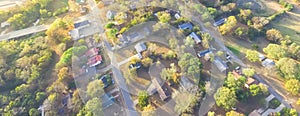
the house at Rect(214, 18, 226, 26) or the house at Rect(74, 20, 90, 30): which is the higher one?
the house at Rect(74, 20, 90, 30)

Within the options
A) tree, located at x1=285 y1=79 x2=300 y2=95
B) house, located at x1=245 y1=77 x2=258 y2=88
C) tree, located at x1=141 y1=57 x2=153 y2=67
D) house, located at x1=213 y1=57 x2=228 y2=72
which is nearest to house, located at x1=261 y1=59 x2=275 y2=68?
tree, located at x1=285 y1=79 x2=300 y2=95

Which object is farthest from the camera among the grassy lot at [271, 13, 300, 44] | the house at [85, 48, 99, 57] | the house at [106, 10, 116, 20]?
the house at [106, 10, 116, 20]

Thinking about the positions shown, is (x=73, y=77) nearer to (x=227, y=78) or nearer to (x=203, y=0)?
(x=227, y=78)

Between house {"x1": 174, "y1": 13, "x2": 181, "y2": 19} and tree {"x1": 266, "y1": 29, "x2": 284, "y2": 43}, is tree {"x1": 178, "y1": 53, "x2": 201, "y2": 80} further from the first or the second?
tree {"x1": 266, "y1": 29, "x2": 284, "y2": 43}

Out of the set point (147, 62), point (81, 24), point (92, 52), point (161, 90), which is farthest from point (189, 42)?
point (81, 24)

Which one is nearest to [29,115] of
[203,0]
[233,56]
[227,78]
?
[227,78]

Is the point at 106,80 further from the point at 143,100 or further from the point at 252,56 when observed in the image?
the point at 252,56
